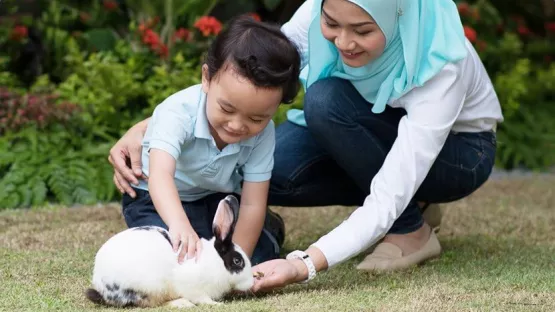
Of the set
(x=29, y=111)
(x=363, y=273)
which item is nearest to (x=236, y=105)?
(x=363, y=273)

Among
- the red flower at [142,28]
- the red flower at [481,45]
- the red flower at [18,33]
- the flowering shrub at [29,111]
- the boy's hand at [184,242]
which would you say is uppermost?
the boy's hand at [184,242]

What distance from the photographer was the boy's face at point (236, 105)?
2.79 m

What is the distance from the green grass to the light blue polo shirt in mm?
428

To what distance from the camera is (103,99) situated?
529cm

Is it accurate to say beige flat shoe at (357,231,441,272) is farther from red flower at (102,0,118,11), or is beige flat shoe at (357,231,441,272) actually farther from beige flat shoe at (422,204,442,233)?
red flower at (102,0,118,11)

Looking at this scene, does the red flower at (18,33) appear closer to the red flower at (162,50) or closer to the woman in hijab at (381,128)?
the red flower at (162,50)

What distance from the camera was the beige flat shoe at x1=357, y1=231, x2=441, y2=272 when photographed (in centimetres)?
333

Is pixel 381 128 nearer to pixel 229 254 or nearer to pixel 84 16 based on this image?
pixel 229 254

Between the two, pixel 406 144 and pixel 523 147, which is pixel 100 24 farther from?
pixel 406 144

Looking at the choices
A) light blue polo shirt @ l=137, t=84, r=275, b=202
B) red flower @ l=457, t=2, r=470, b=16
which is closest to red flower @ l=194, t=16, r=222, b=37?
red flower @ l=457, t=2, r=470, b=16

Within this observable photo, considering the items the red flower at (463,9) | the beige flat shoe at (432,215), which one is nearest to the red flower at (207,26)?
the red flower at (463,9)

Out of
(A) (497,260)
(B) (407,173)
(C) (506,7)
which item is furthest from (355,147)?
(C) (506,7)

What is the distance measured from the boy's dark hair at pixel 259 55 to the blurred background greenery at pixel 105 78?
81.8 inches

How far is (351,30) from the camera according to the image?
2.93m
